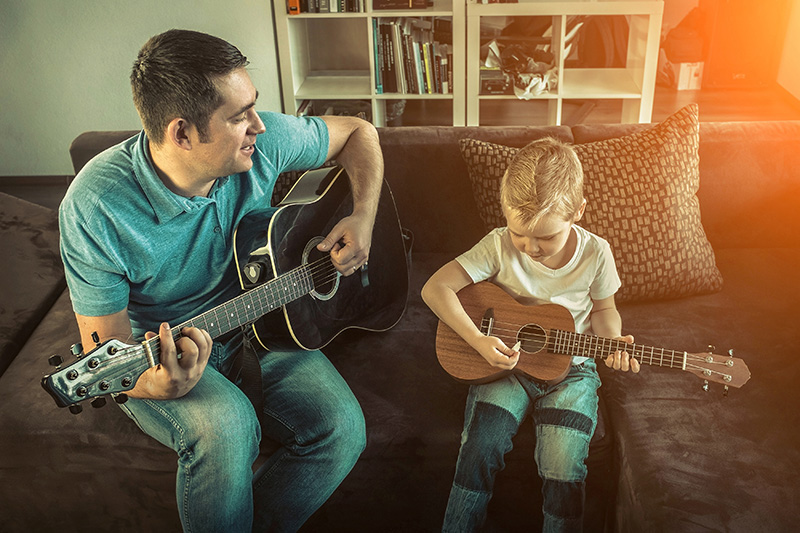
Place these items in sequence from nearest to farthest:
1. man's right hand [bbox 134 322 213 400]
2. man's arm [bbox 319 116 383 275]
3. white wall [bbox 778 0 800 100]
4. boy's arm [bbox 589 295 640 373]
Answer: man's right hand [bbox 134 322 213 400] < boy's arm [bbox 589 295 640 373] < man's arm [bbox 319 116 383 275] < white wall [bbox 778 0 800 100]

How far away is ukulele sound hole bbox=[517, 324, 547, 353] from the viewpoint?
143 cm

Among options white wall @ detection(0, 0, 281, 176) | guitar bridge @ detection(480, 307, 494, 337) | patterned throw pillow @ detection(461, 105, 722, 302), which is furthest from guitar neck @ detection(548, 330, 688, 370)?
white wall @ detection(0, 0, 281, 176)

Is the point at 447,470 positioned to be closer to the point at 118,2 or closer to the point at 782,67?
the point at 118,2

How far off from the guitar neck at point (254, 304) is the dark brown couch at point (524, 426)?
0.89 feet

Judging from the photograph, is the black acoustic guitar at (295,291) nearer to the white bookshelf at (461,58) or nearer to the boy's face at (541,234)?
the boy's face at (541,234)

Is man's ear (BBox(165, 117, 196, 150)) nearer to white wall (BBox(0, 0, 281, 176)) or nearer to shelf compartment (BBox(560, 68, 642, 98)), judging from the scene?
white wall (BBox(0, 0, 281, 176))

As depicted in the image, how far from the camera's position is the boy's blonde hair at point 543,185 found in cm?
133

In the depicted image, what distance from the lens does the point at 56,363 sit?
40.9 inches

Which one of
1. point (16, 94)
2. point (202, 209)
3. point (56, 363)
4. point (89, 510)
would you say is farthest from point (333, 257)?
point (16, 94)

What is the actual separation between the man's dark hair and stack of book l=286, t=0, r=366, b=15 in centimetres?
208

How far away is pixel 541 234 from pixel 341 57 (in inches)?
107

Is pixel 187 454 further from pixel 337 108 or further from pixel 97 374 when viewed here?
pixel 337 108

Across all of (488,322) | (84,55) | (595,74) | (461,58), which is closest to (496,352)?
(488,322)

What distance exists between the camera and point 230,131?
1310 millimetres
